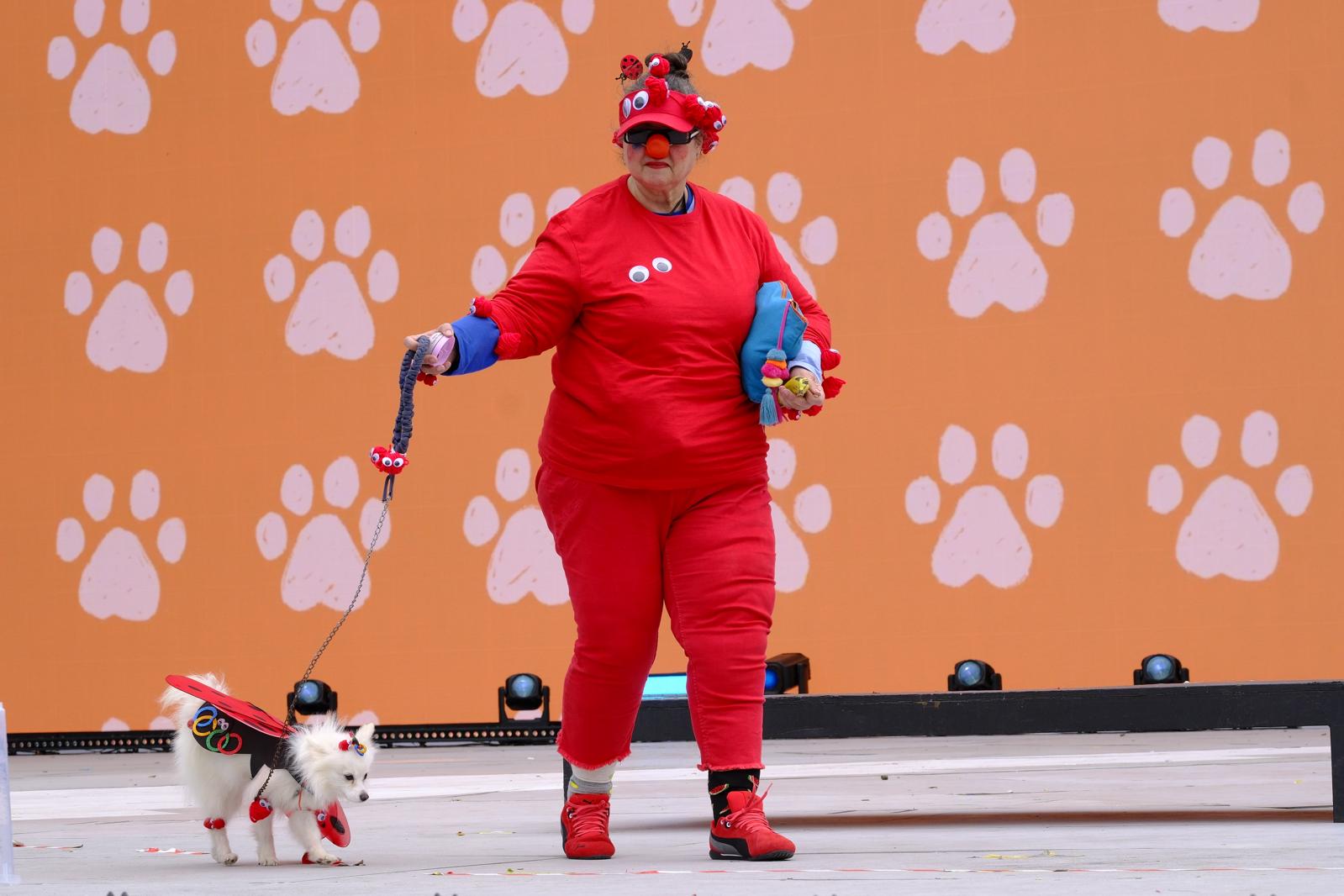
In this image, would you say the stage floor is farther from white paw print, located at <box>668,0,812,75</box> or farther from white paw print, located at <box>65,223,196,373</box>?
white paw print, located at <box>668,0,812,75</box>

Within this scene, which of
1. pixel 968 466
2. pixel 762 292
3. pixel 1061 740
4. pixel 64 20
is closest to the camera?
pixel 762 292

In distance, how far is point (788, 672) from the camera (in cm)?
542

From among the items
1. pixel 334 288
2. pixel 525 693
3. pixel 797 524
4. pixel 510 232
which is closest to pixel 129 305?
pixel 334 288

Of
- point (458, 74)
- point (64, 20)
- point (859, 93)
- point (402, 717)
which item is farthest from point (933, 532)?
point (64, 20)

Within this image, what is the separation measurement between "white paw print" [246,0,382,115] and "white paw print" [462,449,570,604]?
1.53 meters

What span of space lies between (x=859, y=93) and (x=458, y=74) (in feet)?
4.88

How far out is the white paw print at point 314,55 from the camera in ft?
20.6

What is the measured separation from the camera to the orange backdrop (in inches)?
217

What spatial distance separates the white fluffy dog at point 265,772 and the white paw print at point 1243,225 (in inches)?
160

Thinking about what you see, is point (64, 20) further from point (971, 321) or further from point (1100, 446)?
point (1100, 446)

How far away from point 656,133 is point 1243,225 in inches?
150

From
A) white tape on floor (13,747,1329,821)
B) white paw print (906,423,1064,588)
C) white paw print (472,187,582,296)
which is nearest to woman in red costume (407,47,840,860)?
white tape on floor (13,747,1329,821)

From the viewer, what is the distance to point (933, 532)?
5.68m

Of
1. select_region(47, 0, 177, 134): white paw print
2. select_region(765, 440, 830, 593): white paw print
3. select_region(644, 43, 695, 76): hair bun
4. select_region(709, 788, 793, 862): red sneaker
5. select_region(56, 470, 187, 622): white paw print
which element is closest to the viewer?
select_region(709, 788, 793, 862): red sneaker
